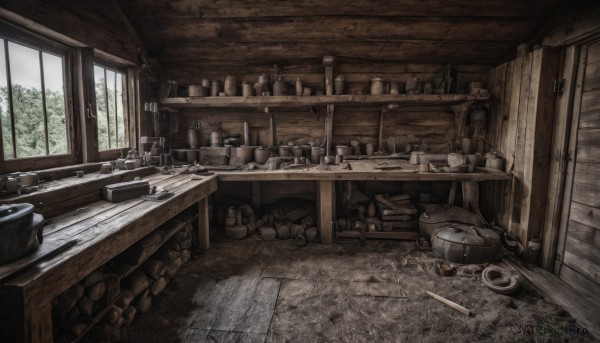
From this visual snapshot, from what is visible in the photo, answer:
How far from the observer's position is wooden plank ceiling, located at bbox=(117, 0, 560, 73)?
4.17 metres

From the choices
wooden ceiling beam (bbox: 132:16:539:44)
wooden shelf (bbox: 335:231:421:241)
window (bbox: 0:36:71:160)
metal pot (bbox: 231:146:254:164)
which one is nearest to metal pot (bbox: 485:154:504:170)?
wooden shelf (bbox: 335:231:421:241)

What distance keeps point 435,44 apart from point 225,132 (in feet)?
12.8

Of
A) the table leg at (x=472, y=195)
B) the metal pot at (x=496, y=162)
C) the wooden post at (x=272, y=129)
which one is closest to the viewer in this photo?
the metal pot at (x=496, y=162)

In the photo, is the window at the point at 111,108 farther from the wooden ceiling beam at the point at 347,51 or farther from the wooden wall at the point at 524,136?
the wooden wall at the point at 524,136

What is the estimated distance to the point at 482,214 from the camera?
5180 millimetres

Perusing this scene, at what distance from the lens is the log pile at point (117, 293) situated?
2209 millimetres

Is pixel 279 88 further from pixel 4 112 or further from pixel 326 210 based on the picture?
pixel 4 112

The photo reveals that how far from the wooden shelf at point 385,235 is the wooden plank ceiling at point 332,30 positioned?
292cm

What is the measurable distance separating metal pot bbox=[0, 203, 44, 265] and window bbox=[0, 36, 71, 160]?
1.71 meters

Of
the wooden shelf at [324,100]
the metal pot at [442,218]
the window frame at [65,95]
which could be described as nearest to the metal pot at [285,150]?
the wooden shelf at [324,100]

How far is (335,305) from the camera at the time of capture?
309 cm

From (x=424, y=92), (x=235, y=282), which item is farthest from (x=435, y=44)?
(x=235, y=282)

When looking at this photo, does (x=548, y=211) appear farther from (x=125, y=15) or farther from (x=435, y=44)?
(x=125, y=15)

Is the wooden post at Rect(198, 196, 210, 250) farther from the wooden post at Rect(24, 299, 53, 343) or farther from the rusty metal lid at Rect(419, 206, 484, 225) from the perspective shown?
the rusty metal lid at Rect(419, 206, 484, 225)
